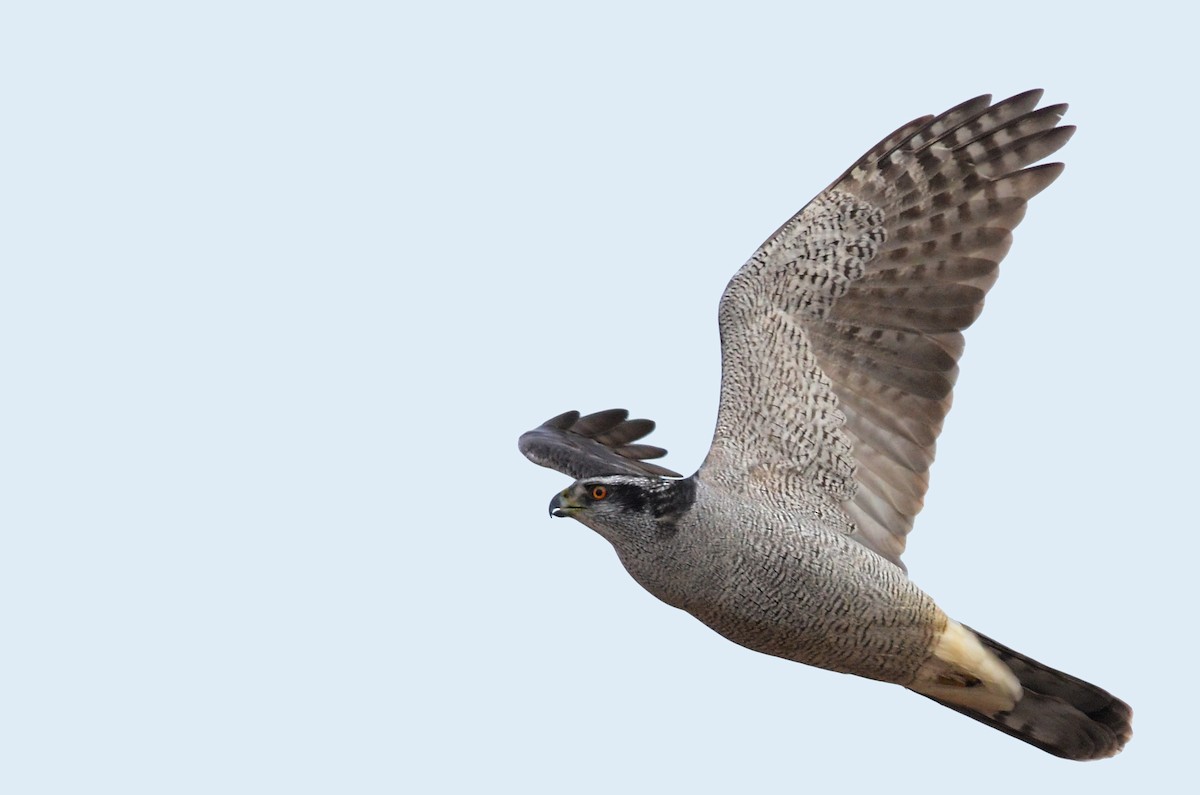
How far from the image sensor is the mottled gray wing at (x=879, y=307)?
11258 millimetres

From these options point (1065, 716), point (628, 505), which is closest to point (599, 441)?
point (628, 505)

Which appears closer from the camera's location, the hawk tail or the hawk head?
the hawk head

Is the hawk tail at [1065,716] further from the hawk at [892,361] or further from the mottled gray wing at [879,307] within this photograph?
the mottled gray wing at [879,307]

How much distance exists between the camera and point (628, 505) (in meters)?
10.6

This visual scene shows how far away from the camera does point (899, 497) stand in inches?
447

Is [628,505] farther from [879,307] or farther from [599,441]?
[599,441]

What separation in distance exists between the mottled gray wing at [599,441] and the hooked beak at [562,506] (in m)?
2.08

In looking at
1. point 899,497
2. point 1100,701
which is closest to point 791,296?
point 899,497

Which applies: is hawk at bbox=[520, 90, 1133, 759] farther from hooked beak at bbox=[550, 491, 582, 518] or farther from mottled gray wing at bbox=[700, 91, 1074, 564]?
hooked beak at bbox=[550, 491, 582, 518]

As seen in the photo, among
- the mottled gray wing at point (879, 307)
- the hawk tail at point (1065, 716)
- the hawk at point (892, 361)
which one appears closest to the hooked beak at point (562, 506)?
the hawk at point (892, 361)

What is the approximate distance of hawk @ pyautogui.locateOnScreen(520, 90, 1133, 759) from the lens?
36.7ft

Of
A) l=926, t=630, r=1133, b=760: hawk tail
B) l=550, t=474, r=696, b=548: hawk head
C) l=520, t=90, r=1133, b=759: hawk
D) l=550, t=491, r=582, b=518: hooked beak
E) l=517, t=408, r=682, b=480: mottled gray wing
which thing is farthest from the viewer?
l=517, t=408, r=682, b=480: mottled gray wing

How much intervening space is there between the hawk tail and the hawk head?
219 cm

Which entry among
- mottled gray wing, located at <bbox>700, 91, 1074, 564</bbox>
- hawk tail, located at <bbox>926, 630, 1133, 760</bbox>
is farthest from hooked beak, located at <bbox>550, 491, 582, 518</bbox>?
hawk tail, located at <bbox>926, 630, 1133, 760</bbox>
